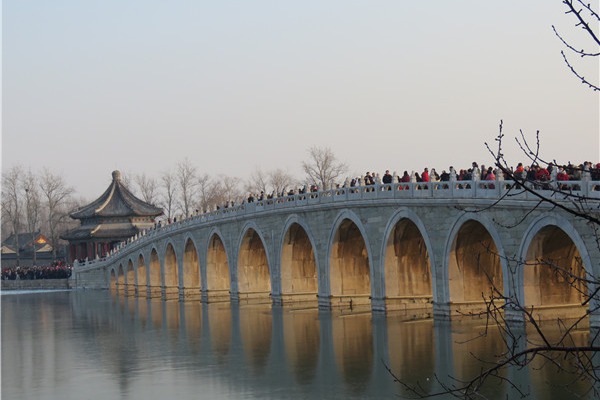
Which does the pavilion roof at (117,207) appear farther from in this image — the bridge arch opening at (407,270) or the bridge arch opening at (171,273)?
the bridge arch opening at (407,270)

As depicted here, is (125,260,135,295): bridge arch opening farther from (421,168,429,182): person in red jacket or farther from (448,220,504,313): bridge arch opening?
(448,220,504,313): bridge arch opening

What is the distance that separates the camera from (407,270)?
32156 millimetres

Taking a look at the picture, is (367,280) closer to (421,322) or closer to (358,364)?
(421,322)

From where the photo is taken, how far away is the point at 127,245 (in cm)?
6244

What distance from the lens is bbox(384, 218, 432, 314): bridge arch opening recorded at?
31.4 metres

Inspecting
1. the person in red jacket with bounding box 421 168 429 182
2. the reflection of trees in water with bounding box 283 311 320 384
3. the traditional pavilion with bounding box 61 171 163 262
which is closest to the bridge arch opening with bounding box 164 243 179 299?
the reflection of trees in water with bounding box 283 311 320 384

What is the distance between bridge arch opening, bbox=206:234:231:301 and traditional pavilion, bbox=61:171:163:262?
2935cm

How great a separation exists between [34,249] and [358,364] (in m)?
68.8

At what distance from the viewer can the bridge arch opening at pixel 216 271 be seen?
153 feet

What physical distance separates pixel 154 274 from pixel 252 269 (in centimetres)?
1669

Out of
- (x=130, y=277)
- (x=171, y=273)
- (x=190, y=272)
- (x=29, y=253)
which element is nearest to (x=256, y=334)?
(x=190, y=272)

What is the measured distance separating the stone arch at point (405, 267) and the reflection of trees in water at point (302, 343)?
2762 millimetres

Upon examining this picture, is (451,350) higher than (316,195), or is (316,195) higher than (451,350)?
(316,195)

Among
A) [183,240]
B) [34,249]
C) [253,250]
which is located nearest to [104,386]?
[253,250]
